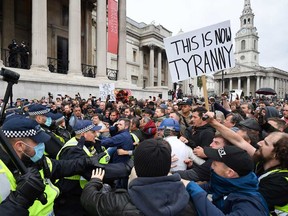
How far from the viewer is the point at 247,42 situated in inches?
4387

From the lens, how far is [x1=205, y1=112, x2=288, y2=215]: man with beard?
2.19m

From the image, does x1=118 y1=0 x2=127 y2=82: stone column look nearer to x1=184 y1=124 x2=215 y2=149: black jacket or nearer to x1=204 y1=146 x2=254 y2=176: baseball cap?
x1=184 y1=124 x2=215 y2=149: black jacket

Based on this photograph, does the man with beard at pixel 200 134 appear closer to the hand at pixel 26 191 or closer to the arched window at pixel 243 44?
the hand at pixel 26 191

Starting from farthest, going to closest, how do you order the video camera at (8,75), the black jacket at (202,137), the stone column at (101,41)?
the stone column at (101,41)
the black jacket at (202,137)
the video camera at (8,75)

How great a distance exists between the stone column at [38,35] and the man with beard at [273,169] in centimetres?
1474

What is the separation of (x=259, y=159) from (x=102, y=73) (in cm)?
1720

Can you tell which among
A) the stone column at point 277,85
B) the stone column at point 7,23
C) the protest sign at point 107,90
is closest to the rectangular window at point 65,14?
the stone column at point 7,23

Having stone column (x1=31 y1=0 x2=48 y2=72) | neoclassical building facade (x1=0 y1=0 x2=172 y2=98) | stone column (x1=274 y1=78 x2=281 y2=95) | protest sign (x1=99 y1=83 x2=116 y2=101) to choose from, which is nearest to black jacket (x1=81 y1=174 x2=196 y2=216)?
protest sign (x1=99 y1=83 x2=116 y2=101)

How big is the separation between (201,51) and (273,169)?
285 cm

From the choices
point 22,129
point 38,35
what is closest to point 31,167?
point 22,129

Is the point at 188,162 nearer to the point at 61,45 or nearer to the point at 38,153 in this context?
the point at 38,153

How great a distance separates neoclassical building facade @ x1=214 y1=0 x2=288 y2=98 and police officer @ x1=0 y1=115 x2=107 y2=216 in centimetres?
8030

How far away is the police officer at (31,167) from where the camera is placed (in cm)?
165

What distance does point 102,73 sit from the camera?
19.1 metres
